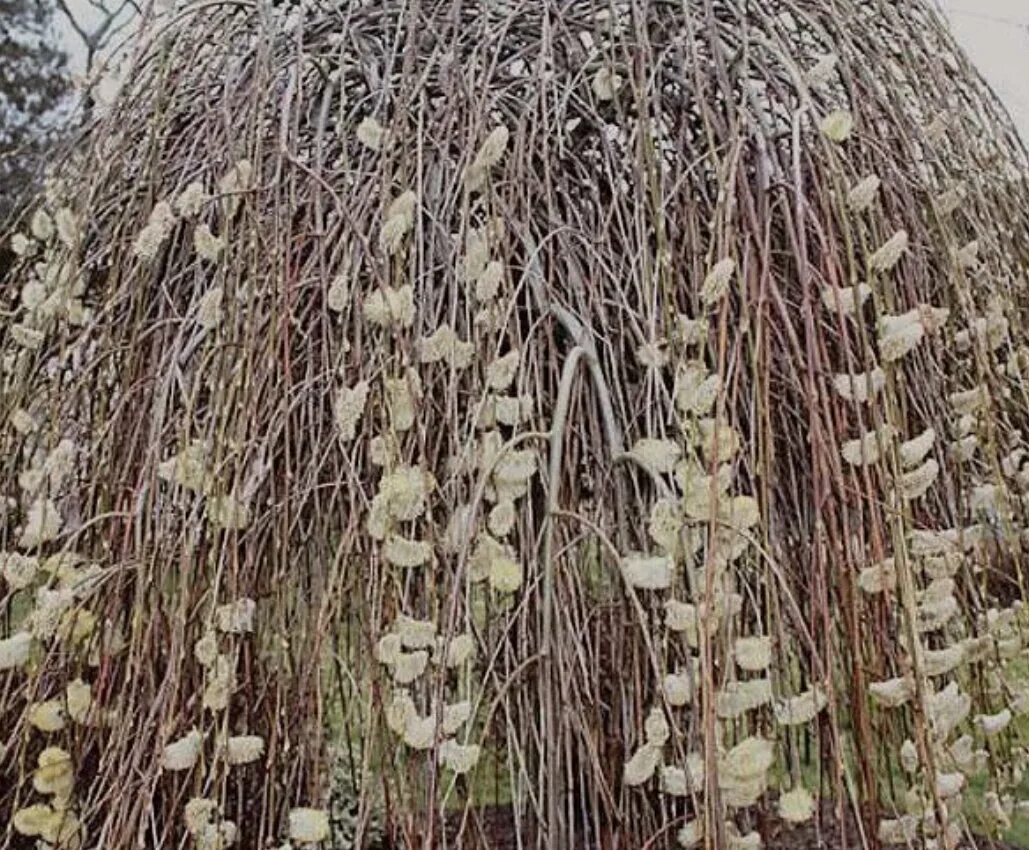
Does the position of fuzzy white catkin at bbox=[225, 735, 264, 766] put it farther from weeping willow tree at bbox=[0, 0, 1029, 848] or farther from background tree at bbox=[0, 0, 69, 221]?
background tree at bbox=[0, 0, 69, 221]

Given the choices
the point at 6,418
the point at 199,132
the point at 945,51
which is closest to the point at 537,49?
the point at 199,132

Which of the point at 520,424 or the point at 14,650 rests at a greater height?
the point at 520,424

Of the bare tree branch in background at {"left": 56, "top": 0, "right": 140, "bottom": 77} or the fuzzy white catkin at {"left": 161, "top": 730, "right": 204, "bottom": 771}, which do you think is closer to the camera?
the fuzzy white catkin at {"left": 161, "top": 730, "right": 204, "bottom": 771}

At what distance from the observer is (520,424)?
3.59 feet

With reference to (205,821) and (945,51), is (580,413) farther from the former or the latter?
(945,51)

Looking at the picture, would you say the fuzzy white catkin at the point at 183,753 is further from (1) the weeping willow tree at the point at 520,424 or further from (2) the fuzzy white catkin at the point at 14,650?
(2) the fuzzy white catkin at the point at 14,650

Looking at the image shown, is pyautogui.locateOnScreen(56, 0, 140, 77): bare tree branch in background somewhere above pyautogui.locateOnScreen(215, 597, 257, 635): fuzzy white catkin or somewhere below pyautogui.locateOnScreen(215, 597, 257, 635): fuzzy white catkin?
below

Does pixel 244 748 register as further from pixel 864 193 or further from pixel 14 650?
pixel 864 193

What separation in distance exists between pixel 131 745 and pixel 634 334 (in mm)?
544

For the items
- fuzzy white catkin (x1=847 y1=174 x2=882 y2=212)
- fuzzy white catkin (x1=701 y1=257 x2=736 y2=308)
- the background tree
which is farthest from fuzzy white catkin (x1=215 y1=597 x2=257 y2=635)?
the background tree

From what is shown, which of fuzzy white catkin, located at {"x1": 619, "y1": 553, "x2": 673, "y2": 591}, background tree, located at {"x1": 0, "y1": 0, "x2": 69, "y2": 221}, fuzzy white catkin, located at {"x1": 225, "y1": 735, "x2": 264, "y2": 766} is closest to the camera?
fuzzy white catkin, located at {"x1": 619, "y1": 553, "x2": 673, "y2": 591}

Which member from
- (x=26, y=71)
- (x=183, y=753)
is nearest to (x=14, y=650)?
(x=183, y=753)

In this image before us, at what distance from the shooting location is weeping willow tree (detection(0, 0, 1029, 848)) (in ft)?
3.18

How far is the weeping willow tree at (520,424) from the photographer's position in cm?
97
